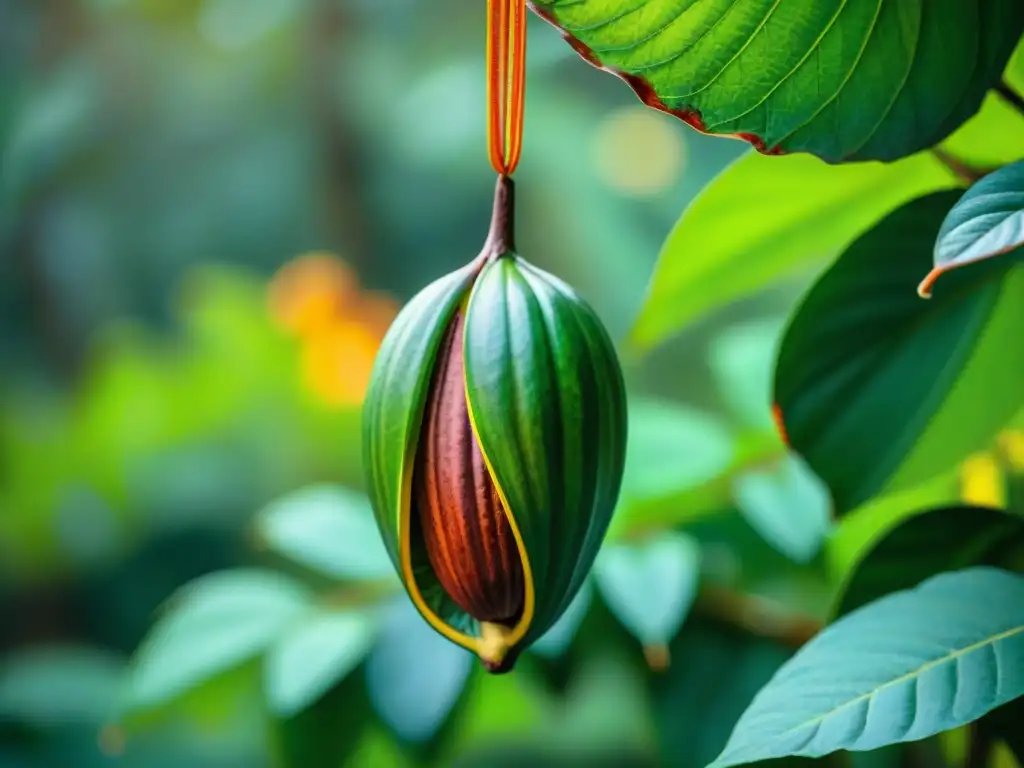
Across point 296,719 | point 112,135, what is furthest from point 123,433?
point 296,719

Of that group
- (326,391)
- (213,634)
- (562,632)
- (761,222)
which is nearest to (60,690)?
(326,391)

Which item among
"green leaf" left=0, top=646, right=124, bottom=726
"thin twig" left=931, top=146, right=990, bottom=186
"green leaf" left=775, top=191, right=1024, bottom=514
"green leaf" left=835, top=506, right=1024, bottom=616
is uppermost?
"thin twig" left=931, top=146, right=990, bottom=186

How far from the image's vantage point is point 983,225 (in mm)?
197

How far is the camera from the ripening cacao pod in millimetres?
209

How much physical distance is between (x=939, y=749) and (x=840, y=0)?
1.03ft

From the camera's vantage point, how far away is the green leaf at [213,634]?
44 centimetres

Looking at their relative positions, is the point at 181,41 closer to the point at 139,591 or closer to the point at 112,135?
the point at 112,135

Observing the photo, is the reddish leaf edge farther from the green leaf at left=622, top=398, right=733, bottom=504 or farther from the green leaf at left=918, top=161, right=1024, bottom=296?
the green leaf at left=622, top=398, right=733, bottom=504

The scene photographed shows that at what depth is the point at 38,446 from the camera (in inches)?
36.7

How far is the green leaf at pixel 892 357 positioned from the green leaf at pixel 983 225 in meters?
0.08

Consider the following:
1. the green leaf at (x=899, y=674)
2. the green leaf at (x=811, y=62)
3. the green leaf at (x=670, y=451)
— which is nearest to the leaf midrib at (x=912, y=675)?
the green leaf at (x=899, y=674)

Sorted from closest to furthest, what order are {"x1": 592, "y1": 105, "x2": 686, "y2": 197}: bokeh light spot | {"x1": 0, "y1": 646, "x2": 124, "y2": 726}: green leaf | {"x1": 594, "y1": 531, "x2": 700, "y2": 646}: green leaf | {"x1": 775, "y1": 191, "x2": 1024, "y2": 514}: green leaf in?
1. {"x1": 775, "y1": 191, "x2": 1024, "y2": 514}: green leaf
2. {"x1": 594, "y1": 531, "x2": 700, "y2": 646}: green leaf
3. {"x1": 0, "y1": 646, "x2": 124, "y2": 726}: green leaf
4. {"x1": 592, "y1": 105, "x2": 686, "y2": 197}: bokeh light spot

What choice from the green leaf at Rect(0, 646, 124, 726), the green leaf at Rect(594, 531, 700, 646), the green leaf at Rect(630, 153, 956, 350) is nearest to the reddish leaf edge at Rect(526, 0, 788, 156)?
the green leaf at Rect(630, 153, 956, 350)

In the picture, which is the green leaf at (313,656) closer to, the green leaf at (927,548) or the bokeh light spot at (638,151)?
the green leaf at (927,548)
